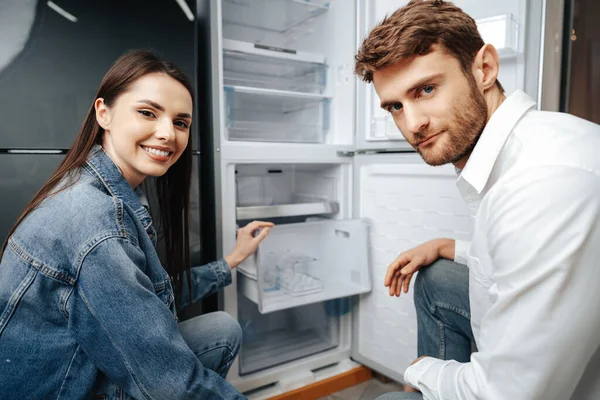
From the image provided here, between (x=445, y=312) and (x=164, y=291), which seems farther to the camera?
(x=445, y=312)

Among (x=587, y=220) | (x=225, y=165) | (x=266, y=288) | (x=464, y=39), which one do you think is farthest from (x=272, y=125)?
(x=587, y=220)

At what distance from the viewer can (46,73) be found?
1104 mm

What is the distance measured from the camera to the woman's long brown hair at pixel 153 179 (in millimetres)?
860

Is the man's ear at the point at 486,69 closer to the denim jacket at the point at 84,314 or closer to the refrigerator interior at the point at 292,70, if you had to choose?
the denim jacket at the point at 84,314

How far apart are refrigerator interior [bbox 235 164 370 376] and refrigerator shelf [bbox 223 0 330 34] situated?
2.13ft

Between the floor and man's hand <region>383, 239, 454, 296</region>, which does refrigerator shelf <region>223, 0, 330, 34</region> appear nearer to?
man's hand <region>383, 239, 454, 296</region>

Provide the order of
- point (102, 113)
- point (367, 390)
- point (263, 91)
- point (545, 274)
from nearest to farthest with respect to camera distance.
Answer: point (545, 274) < point (102, 113) < point (263, 91) < point (367, 390)

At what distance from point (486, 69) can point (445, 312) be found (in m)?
0.61

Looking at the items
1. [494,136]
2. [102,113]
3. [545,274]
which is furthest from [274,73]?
[545,274]

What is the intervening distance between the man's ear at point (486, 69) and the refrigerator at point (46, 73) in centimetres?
96

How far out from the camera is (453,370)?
732 millimetres

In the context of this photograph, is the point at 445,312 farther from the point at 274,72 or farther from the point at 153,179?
the point at 274,72

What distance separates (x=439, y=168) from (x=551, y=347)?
848 millimetres

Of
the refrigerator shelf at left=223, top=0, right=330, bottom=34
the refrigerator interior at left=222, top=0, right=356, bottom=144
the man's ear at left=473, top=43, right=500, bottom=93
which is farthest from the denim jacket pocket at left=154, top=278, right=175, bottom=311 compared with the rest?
the refrigerator shelf at left=223, top=0, right=330, bottom=34
